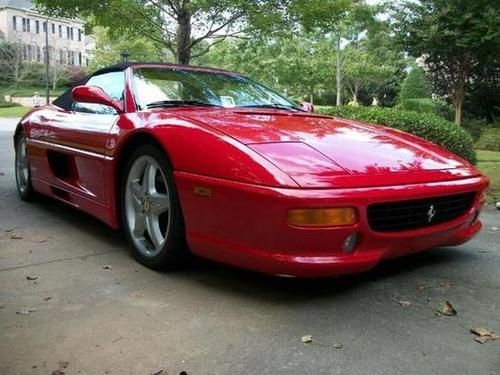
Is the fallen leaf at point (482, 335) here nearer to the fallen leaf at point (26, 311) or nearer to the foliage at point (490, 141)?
the fallen leaf at point (26, 311)

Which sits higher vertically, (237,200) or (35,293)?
(237,200)

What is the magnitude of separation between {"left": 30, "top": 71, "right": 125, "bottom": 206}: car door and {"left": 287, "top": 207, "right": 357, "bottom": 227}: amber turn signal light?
1.56m

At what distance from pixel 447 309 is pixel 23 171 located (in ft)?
13.4

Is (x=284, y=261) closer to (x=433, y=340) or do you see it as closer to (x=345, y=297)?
(x=345, y=297)

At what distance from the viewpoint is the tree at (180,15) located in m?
9.25

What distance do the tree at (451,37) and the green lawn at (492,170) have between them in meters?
2.09

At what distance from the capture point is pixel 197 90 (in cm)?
399

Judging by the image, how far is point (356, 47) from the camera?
30.6 metres

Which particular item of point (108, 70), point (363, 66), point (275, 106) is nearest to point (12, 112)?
point (363, 66)

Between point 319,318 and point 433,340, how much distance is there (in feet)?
1.63

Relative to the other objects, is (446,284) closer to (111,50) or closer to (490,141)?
(490,141)

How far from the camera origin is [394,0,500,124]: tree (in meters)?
11.2

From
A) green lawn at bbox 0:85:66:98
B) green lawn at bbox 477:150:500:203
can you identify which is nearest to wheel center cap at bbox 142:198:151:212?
green lawn at bbox 477:150:500:203

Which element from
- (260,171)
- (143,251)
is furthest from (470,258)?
(143,251)
